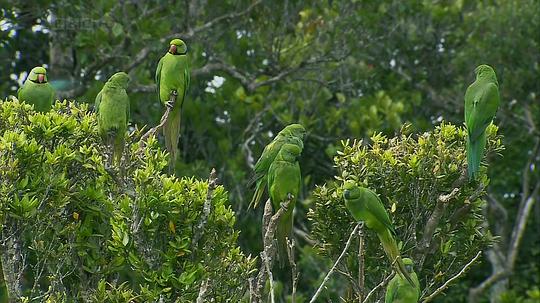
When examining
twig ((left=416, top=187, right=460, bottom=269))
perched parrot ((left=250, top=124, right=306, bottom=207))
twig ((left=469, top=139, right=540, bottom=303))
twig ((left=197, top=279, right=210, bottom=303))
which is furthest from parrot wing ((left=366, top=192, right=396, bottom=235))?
twig ((left=469, top=139, right=540, bottom=303))

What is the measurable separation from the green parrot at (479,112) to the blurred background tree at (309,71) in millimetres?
5030

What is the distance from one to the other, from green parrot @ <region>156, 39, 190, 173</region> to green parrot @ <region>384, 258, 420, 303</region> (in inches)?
69.1

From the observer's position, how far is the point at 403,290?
→ 18.8 ft

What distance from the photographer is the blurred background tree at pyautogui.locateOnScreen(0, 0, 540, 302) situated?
38.2 ft

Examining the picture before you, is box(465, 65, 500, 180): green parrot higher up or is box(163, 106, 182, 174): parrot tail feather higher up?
box(465, 65, 500, 180): green parrot

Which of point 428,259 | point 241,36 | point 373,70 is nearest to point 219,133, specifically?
point 241,36

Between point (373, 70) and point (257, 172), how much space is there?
796 cm

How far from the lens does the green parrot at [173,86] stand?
22.1 feet

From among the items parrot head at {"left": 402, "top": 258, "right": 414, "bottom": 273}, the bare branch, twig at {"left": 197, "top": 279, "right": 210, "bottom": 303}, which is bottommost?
the bare branch

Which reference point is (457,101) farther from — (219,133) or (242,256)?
(242,256)

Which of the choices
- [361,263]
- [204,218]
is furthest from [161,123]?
[361,263]

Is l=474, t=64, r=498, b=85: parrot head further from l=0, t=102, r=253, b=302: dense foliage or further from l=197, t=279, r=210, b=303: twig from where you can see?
l=197, t=279, r=210, b=303: twig

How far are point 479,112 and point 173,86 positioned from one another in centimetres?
206

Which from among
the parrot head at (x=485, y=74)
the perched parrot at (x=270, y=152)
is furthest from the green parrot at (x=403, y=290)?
the parrot head at (x=485, y=74)
